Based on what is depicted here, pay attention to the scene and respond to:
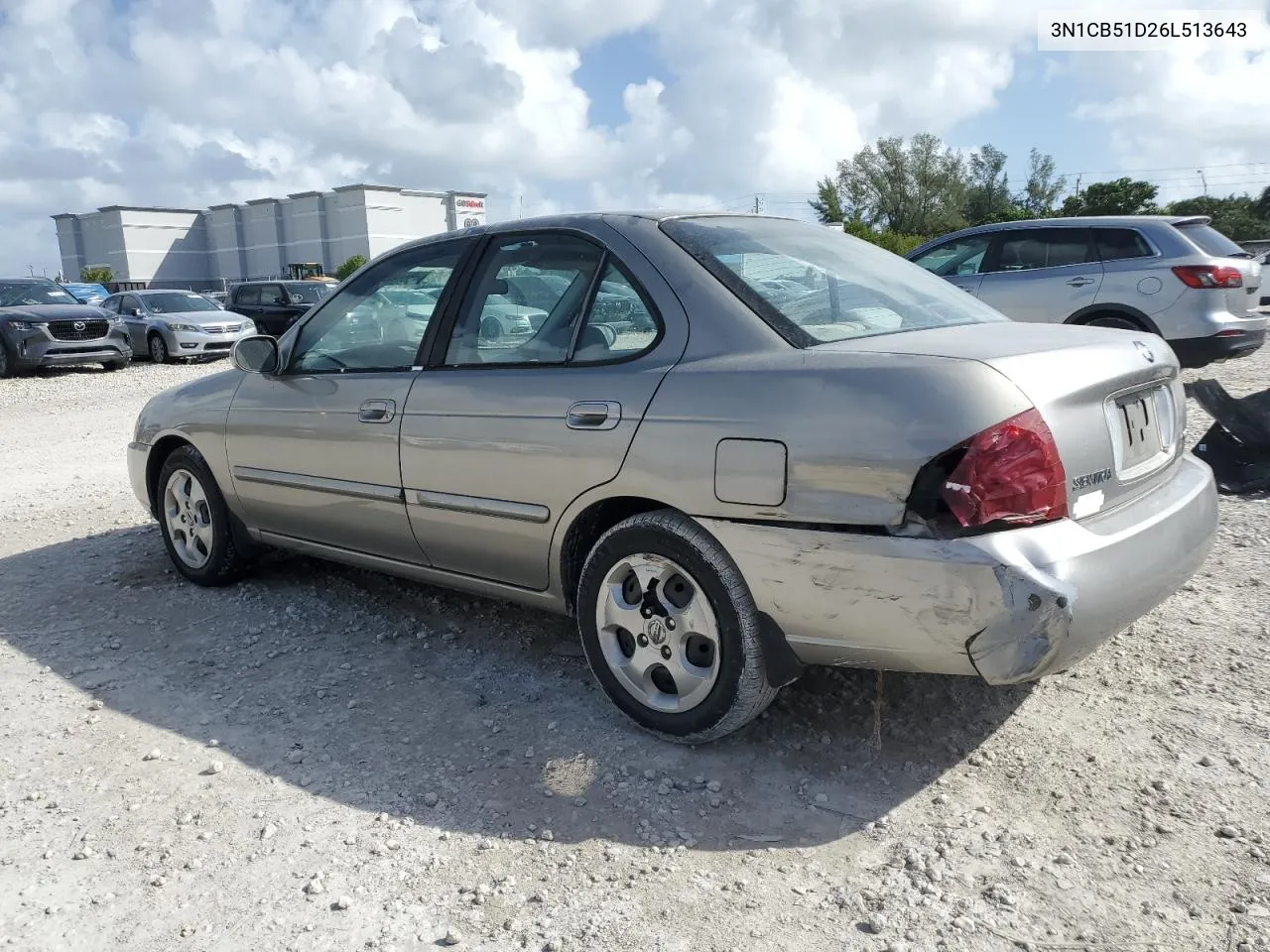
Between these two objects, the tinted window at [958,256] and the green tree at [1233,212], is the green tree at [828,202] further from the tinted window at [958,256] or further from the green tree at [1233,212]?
the tinted window at [958,256]

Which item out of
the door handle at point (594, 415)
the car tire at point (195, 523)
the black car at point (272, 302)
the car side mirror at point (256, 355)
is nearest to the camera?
the door handle at point (594, 415)

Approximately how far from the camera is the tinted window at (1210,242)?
9.17 m

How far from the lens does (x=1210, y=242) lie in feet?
30.7

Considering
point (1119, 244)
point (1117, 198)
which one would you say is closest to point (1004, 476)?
point (1119, 244)

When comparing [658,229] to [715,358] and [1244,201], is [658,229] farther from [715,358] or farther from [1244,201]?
[1244,201]

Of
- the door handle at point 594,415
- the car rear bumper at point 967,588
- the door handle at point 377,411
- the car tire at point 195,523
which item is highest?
the door handle at point 594,415

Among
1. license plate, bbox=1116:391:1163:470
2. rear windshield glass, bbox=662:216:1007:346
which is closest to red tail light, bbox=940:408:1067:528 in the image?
license plate, bbox=1116:391:1163:470

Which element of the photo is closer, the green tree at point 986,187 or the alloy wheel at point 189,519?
the alloy wheel at point 189,519

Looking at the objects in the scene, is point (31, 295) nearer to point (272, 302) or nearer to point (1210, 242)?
point (272, 302)

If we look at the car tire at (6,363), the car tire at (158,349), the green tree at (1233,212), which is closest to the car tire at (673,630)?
the car tire at (6,363)

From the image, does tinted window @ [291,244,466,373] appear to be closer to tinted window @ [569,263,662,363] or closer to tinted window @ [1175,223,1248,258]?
tinted window @ [569,263,662,363]

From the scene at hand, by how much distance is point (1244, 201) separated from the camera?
5641cm

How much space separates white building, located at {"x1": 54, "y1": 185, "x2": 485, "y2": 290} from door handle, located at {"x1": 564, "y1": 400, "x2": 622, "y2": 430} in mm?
76652

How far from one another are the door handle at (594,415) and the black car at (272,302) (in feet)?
65.6
